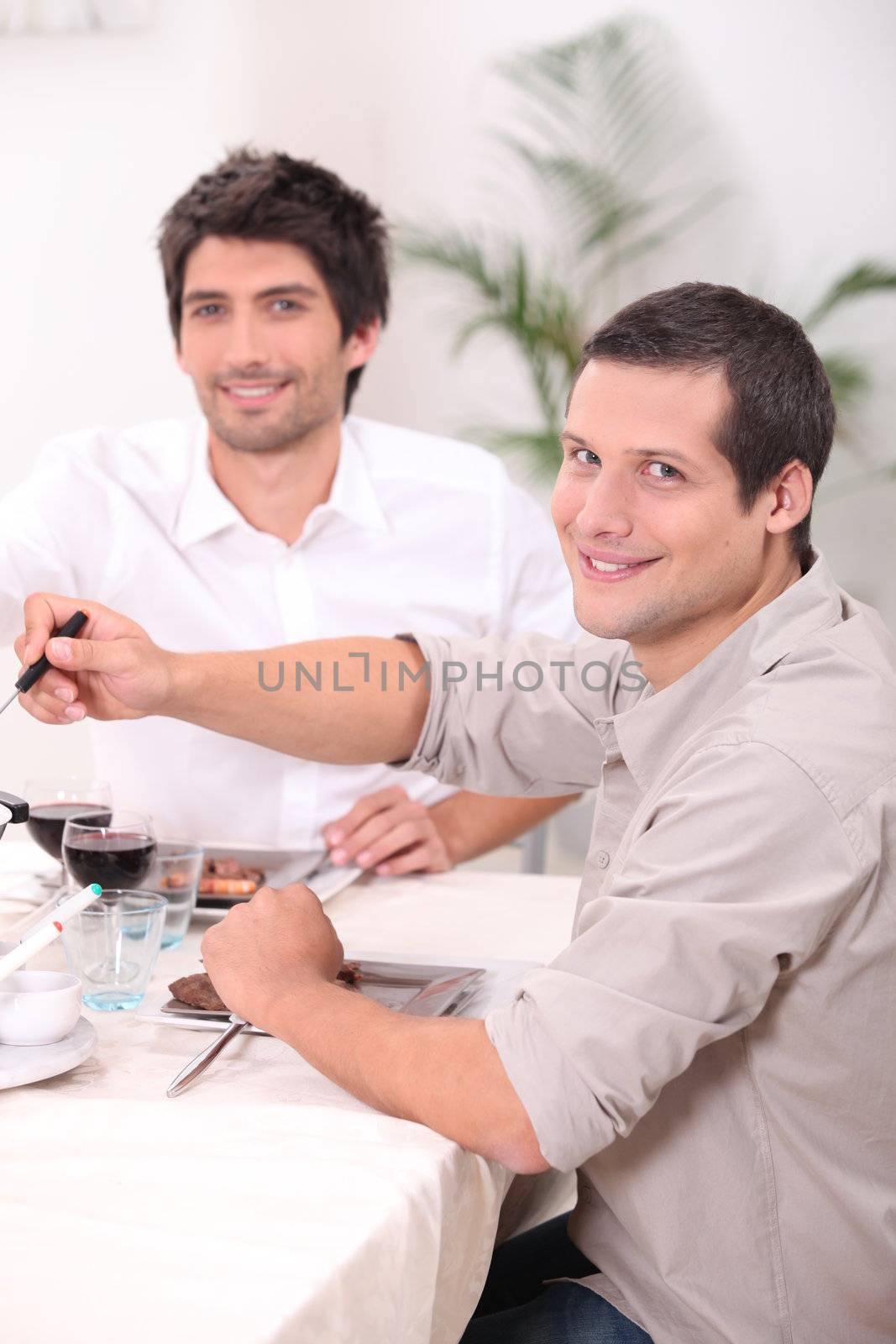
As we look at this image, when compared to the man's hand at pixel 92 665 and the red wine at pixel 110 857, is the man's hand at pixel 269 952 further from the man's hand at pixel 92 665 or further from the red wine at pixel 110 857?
the man's hand at pixel 92 665

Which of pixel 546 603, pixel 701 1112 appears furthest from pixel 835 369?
pixel 701 1112

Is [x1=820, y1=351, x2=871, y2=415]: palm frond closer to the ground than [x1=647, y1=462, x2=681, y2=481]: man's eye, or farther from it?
farther from it

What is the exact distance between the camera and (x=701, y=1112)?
40.3 inches

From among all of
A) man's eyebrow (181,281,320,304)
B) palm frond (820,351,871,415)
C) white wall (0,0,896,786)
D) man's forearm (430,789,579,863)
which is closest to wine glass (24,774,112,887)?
man's forearm (430,789,579,863)

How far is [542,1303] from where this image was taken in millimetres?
1131

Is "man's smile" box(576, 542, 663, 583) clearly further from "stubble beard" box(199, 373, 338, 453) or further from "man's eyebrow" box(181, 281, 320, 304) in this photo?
"man's eyebrow" box(181, 281, 320, 304)

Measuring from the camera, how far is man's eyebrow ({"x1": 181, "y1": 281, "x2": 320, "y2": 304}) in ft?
7.18

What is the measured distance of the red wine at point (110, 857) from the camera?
1.36m

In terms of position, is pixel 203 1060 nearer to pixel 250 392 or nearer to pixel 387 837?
pixel 387 837

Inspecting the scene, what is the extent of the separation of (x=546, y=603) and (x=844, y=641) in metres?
1.19

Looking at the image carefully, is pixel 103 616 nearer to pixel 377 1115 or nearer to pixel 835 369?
pixel 377 1115

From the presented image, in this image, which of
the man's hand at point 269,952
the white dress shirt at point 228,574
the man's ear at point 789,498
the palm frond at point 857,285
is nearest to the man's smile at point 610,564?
the man's ear at point 789,498

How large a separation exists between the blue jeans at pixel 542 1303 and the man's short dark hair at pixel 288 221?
1.57 metres

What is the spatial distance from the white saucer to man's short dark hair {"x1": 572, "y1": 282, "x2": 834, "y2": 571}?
0.71m
